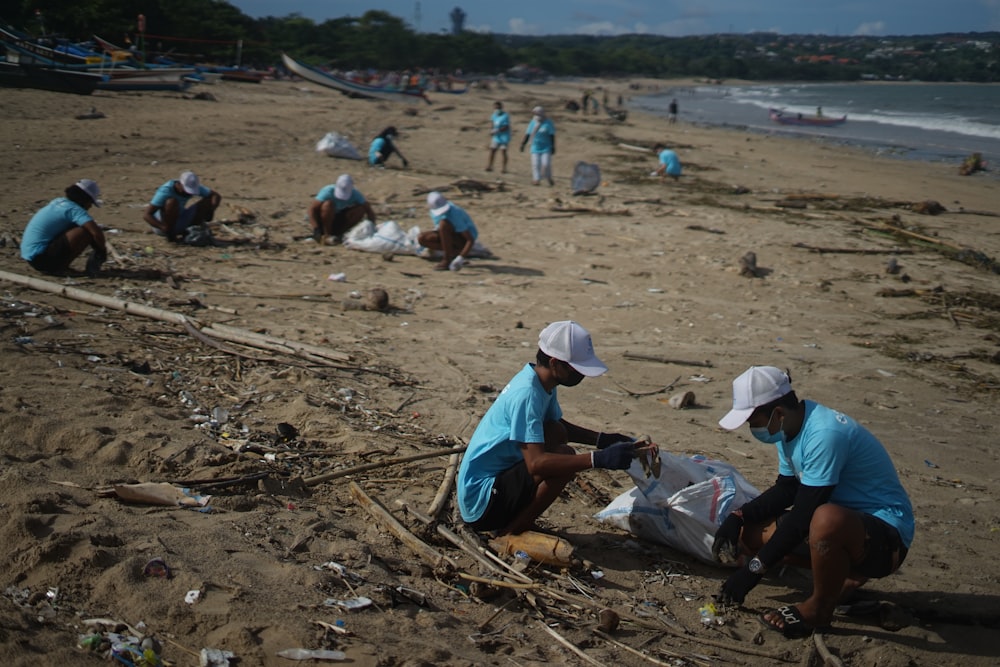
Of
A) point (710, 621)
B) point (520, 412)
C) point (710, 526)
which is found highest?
point (520, 412)

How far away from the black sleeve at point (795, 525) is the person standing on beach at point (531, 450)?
706 mm

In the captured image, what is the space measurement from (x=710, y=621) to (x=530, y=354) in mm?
3889

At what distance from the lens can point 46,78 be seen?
60.7 feet

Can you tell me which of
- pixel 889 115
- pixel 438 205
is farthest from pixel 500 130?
pixel 889 115

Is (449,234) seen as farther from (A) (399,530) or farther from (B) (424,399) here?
(A) (399,530)

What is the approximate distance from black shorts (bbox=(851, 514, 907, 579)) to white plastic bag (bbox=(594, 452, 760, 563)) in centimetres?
72

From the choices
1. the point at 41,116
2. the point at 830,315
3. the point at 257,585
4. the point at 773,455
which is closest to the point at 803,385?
the point at 773,455

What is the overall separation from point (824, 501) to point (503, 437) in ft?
4.76

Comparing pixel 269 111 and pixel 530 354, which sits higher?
pixel 269 111

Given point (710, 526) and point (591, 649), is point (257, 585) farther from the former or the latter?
point (710, 526)

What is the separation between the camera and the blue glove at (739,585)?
3.82m

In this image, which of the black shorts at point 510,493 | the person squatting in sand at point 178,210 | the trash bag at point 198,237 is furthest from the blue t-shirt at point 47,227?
the black shorts at point 510,493

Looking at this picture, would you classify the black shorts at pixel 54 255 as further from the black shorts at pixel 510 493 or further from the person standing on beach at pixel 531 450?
the black shorts at pixel 510 493

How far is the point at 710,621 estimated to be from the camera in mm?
3828
